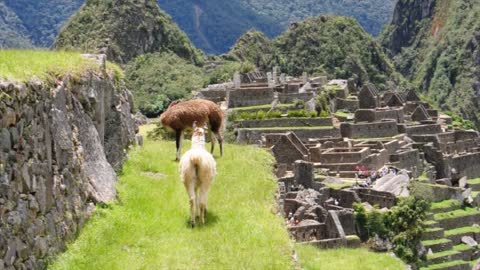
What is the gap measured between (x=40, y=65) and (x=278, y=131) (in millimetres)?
30331

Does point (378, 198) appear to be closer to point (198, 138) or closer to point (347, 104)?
point (198, 138)

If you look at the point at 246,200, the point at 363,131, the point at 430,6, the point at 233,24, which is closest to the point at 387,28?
the point at 430,6

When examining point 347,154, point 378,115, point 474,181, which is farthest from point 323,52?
point 347,154

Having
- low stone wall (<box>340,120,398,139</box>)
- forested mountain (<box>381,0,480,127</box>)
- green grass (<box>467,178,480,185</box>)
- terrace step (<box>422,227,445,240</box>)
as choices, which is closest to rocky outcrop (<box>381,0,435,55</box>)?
forested mountain (<box>381,0,480,127</box>)

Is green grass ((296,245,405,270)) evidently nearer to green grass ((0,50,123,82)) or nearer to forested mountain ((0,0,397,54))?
green grass ((0,50,123,82))

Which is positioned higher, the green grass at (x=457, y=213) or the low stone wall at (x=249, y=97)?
the low stone wall at (x=249, y=97)

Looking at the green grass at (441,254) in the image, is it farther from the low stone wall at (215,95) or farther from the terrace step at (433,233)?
the low stone wall at (215,95)

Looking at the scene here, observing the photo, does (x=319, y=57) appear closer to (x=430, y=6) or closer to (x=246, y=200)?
(x=430, y=6)

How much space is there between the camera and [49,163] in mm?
8938

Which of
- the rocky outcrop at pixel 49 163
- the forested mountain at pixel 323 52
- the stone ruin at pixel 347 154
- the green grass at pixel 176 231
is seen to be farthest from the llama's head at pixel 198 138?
the forested mountain at pixel 323 52

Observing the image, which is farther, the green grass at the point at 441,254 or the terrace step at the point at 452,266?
the green grass at the point at 441,254

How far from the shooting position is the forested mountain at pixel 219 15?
317 ft

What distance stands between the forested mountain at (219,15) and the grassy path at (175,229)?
7155cm

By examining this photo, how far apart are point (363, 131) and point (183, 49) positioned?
55.6 metres
